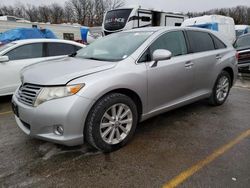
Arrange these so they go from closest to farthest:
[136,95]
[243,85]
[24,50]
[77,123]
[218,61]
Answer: [77,123] < [136,95] < [218,61] < [24,50] < [243,85]

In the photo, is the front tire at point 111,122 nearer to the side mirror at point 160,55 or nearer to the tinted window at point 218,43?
the side mirror at point 160,55

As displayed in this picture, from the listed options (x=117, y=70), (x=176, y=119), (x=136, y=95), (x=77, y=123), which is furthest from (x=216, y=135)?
(x=77, y=123)

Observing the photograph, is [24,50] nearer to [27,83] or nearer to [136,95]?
[27,83]

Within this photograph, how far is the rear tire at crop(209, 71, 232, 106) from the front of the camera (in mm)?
4684

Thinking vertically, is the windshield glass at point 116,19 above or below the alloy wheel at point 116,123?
above

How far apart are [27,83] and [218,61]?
3.37 meters

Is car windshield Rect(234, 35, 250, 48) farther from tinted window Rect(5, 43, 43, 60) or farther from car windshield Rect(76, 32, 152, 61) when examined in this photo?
tinted window Rect(5, 43, 43, 60)

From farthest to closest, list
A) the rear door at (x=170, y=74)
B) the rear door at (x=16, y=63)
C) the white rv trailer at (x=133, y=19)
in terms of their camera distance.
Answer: the white rv trailer at (x=133, y=19), the rear door at (x=16, y=63), the rear door at (x=170, y=74)

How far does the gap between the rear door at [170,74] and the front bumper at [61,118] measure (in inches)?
41.7

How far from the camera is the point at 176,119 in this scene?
4.19 m

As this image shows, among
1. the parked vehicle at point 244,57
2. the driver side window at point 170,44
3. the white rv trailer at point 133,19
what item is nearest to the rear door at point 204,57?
the driver side window at point 170,44

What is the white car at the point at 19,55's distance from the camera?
5.18m

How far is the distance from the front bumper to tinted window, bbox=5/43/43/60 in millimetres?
3084

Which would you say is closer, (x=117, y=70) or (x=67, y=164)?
(x=67, y=164)
